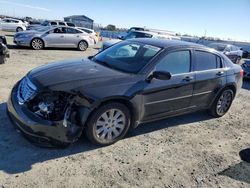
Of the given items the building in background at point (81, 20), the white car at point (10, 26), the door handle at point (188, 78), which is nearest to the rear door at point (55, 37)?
the door handle at point (188, 78)

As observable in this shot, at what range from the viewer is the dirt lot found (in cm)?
341

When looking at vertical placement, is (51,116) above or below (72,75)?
below

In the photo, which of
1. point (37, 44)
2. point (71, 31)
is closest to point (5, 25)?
point (71, 31)

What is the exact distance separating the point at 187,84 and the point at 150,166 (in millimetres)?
1863

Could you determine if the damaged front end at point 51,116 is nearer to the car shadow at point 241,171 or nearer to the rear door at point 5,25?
the car shadow at point 241,171

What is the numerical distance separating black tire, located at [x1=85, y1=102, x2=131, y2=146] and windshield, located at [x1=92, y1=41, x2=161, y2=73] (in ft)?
2.46

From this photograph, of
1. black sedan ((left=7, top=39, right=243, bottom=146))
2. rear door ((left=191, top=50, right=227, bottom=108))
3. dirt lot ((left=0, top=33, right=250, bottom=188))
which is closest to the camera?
dirt lot ((left=0, top=33, right=250, bottom=188))

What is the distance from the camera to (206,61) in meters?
5.48

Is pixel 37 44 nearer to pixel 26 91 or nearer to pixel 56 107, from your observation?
pixel 26 91

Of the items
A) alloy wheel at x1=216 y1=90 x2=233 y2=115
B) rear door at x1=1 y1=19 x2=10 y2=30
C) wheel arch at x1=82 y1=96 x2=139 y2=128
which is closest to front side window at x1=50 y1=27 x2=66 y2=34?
alloy wheel at x1=216 y1=90 x2=233 y2=115

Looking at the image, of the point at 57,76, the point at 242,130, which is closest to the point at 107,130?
the point at 57,76

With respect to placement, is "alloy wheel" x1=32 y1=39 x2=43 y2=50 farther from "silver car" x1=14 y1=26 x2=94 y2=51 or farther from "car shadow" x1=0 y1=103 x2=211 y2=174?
Answer: "car shadow" x1=0 y1=103 x2=211 y2=174

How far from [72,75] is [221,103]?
364 centimetres

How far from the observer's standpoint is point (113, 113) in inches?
163
